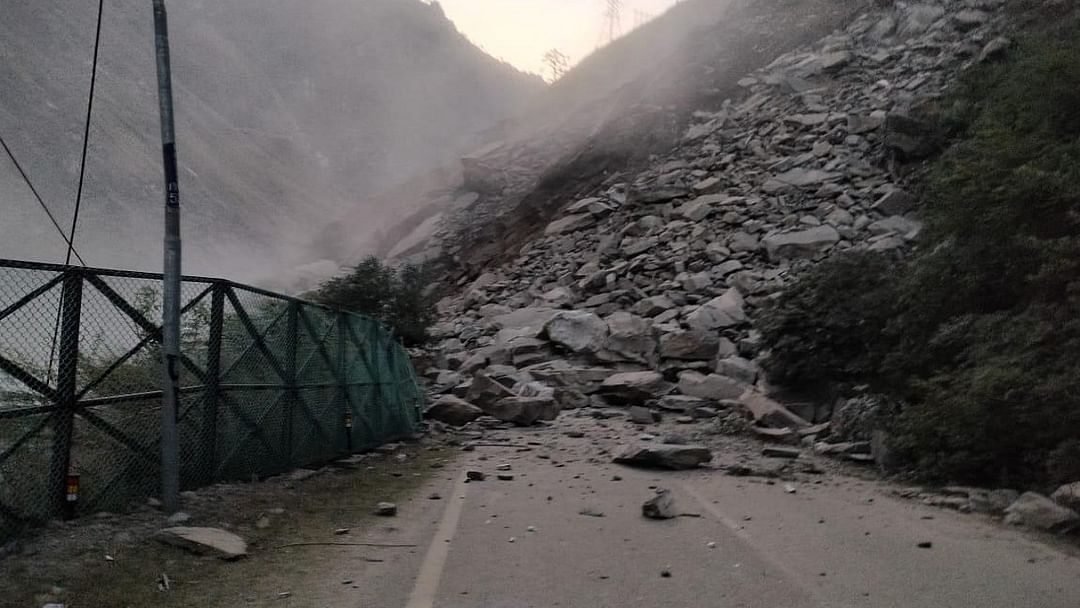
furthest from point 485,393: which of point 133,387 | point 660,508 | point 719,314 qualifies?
point 133,387

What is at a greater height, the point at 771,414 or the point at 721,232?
the point at 721,232

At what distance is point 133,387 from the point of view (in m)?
6.73

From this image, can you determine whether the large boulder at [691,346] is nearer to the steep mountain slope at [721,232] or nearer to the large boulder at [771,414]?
the steep mountain slope at [721,232]

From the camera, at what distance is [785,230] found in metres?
Result: 25.6

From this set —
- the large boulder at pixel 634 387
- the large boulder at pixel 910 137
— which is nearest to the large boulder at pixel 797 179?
the large boulder at pixel 910 137

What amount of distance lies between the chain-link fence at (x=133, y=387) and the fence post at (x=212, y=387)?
0.01 metres

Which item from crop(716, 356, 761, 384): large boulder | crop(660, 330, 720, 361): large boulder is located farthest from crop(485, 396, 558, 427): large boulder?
crop(660, 330, 720, 361): large boulder

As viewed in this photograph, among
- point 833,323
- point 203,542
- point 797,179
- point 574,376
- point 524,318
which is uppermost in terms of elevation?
point 797,179

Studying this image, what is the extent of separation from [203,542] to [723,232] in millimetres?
23692

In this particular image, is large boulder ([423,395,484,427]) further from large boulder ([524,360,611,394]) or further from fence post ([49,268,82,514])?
fence post ([49,268,82,514])

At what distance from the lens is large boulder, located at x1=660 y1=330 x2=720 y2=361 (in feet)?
66.6

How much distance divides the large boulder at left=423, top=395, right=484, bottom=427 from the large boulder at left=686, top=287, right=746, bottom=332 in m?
7.04

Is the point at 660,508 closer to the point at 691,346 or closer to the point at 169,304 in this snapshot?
the point at 169,304

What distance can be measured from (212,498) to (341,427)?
160 inches
